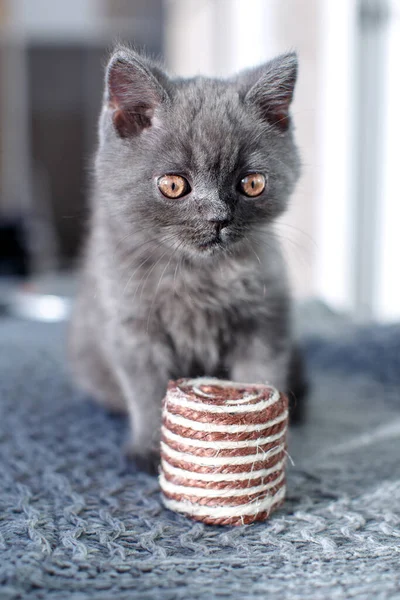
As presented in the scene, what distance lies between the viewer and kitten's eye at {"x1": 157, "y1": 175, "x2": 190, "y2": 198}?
37.6 inches

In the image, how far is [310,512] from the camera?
3.10 feet

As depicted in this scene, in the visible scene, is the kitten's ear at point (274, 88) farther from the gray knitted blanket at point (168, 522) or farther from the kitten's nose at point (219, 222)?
the gray knitted blanket at point (168, 522)

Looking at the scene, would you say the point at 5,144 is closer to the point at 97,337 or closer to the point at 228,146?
the point at 97,337

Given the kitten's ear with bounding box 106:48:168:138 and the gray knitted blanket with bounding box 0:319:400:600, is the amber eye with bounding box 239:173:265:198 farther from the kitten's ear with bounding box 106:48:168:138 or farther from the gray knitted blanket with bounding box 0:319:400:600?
the gray knitted blanket with bounding box 0:319:400:600

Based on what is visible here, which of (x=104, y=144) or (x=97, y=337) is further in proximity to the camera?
(x=97, y=337)

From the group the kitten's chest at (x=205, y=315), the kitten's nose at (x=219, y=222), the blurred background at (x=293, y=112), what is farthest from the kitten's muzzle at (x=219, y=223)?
the blurred background at (x=293, y=112)

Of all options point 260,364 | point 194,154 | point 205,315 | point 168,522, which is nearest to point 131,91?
point 194,154

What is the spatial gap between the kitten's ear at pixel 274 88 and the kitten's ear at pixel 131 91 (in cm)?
15

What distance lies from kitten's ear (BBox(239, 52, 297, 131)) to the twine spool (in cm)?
46

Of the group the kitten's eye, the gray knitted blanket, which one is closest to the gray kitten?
the kitten's eye

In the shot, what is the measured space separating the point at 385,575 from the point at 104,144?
748 millimetres

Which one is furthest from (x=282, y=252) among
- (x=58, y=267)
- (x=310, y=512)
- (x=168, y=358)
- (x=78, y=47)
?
(x=78, y=47)

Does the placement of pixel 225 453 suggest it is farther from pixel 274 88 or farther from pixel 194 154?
pixel 274 88

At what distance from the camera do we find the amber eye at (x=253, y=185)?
98cm
